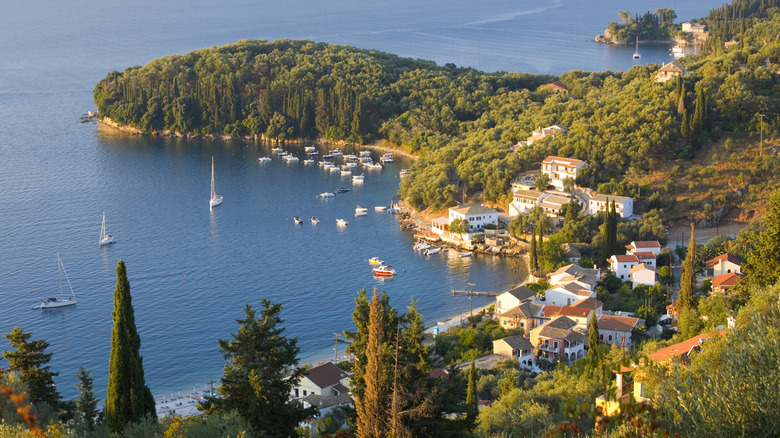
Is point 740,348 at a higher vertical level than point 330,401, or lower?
higher

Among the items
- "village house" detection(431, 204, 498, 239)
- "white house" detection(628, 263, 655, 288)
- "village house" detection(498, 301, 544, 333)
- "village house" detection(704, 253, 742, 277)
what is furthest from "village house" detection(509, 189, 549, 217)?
"village house" detection(498, 301, 544, 333)

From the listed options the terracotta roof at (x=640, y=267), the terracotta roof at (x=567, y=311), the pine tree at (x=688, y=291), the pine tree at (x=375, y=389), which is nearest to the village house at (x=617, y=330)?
the terracotta roof at (x=567, y=311)

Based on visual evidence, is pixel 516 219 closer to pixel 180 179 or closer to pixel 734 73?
pixel 734 73

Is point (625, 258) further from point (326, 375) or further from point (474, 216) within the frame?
point (326, 375)

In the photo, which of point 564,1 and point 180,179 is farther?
point 564,1

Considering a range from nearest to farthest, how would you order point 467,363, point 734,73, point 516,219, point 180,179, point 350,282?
point 467,363 < point 350,282 < point 516,219 < point 734,73 < point 180,179

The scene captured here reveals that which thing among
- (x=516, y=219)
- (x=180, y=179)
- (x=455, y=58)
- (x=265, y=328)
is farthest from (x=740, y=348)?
(x=455, y=58)

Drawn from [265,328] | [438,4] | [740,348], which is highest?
[438,4]
